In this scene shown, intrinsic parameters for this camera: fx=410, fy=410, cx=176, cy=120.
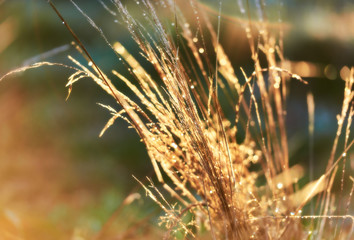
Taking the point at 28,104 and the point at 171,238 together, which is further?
the point at 28,104

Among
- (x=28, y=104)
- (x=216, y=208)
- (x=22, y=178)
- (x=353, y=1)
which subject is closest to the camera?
(x=216, y=208)

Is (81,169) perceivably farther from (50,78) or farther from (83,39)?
(83,39)

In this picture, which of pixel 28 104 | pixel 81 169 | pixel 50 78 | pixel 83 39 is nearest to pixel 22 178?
pixel 81 169

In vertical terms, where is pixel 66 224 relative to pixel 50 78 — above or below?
below

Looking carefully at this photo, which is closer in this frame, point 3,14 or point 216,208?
point 216,208

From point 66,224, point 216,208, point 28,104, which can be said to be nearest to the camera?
point 216,208

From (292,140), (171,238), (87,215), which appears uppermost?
(171,238)

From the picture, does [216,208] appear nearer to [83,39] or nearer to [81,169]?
[81,169]

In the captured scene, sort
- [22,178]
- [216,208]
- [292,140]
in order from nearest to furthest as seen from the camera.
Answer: [216,208], [22,178], [292,140]

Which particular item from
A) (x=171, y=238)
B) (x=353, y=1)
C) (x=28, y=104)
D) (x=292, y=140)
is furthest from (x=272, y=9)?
(x=171, y=238)
